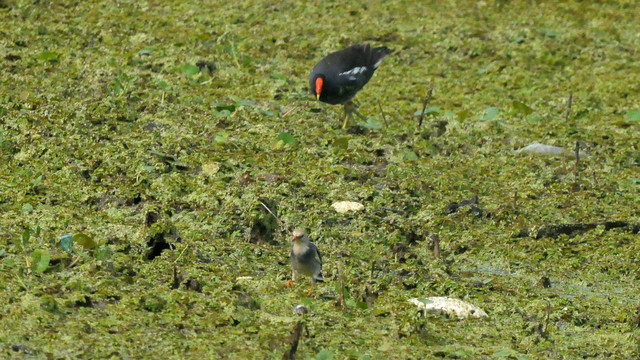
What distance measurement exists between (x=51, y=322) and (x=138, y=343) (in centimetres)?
38

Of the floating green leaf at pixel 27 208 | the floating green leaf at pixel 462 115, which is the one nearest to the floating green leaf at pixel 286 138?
the floating green leaf at pixel 462 115

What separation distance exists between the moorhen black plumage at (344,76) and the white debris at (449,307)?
9.54ft

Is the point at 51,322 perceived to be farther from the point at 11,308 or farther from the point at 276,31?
the point at 276,31

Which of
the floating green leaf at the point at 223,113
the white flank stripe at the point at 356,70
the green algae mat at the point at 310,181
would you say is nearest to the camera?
the green algae mat at the point at 310,181

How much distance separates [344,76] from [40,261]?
3.65 meters

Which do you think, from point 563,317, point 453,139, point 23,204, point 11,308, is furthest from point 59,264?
point 453,139

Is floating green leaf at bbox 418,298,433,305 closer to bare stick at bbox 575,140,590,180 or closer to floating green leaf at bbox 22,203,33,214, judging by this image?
floating green leaf at bbox 22,203,33,214

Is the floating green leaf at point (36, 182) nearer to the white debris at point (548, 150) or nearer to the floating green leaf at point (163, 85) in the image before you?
the floating green leaf at point (163, 85)

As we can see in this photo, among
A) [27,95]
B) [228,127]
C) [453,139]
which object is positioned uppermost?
[27,95]

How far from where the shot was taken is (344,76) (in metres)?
7.61

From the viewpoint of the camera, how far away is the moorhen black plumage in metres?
7.55

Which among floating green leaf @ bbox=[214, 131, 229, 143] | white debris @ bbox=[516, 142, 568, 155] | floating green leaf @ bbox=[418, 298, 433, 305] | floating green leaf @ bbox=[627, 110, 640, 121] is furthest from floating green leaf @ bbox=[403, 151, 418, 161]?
floating green leaf @ bbox=[418, 298, 433, 305]

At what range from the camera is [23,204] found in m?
5.59

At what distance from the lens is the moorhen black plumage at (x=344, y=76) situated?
24.8 ft
